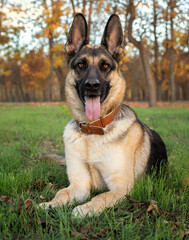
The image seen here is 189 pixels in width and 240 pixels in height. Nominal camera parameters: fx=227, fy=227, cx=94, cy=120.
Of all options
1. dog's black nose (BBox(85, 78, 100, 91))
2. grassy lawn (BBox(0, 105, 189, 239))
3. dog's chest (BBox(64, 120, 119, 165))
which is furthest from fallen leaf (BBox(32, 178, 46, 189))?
dog's black nose (BBox(85, 78, 100, 91))

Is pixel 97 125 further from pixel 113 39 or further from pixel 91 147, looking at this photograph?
pixel 113 39

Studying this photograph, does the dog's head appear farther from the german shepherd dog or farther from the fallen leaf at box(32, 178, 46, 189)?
the fallen leaf at box(32, 178, 46, 189)

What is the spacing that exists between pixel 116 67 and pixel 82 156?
128cm

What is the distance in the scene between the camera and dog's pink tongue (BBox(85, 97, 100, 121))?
282cm

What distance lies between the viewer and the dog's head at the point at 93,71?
283cm

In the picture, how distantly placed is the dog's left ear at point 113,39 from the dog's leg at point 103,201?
1.69 m

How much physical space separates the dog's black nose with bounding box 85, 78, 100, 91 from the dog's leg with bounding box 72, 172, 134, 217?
1.10 meters

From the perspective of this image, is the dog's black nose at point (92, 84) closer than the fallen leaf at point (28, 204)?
No

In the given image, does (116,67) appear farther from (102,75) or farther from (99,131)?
(99,131)

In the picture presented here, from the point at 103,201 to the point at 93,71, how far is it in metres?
1.56


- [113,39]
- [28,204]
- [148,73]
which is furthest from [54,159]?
[148,73]

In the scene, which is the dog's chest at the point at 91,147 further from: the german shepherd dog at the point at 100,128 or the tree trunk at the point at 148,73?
the tree trunk at the point at 148,73

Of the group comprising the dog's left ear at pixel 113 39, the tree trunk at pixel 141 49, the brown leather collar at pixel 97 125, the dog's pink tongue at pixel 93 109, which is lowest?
the brown leather collar at pixel 97 125

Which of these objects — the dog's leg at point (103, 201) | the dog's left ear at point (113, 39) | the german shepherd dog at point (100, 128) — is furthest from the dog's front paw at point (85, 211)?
the dog's left ear at point (113, 39)
